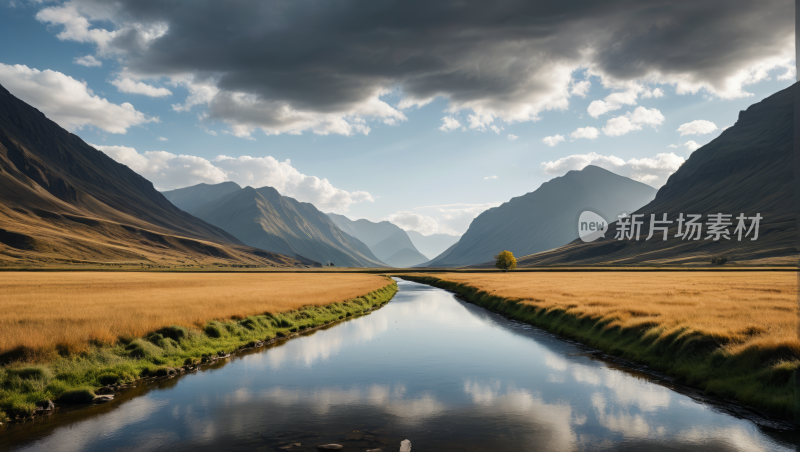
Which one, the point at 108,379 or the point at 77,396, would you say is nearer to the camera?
the point at 77,396

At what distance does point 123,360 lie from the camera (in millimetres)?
23859

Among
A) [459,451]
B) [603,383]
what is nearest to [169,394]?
[459,451]

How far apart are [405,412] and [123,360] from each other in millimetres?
16705

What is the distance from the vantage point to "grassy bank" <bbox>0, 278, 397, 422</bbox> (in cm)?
1864

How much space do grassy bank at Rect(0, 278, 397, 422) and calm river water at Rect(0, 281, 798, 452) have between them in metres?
1.66

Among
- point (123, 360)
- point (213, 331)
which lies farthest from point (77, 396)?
point (213, 331)

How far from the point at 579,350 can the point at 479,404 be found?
52.1 ft

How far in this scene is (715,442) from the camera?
15.0 metres

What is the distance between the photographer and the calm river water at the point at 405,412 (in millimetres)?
15070

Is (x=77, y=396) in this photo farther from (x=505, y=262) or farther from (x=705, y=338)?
(x=505, y=262)

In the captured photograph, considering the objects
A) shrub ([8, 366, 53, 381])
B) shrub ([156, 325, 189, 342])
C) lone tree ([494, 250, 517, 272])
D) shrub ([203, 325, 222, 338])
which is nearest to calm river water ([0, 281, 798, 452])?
shrub ([8, 366, 53, 381])

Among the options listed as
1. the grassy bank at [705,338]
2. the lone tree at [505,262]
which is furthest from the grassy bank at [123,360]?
the lone tree at [505,262]

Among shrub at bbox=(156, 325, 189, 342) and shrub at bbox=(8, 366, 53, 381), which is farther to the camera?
shrub at bbox=(156, 325, 189, 342)

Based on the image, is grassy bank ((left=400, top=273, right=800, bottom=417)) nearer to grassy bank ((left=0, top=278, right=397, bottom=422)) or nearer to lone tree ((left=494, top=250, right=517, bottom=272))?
grassy bank ((left=0, top=278, right=397, bottom=422))
